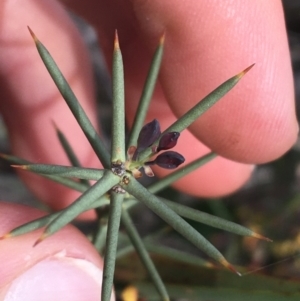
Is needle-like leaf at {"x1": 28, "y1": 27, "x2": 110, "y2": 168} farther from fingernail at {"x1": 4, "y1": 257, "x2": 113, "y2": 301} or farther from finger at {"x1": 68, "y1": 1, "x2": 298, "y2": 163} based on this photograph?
finger at {"x1": 68, "y1": 1, "x2": 298, "y2": 163}

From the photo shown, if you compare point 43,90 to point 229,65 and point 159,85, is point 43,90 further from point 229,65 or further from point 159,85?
point 229,65

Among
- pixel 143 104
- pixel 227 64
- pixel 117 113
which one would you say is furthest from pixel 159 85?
pixel 117 113

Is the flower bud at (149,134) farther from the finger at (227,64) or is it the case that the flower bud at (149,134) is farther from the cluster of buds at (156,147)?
the finger at (227,64)

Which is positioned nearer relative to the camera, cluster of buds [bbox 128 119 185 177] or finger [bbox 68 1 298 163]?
cluster of buds [bbox 128 119 185 177]

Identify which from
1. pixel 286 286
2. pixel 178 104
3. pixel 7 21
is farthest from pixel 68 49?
pixel 286 286

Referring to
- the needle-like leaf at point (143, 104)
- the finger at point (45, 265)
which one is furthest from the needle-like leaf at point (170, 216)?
the finger at point (45, 265)

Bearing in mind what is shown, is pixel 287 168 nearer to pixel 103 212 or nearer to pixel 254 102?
pixel 254 102

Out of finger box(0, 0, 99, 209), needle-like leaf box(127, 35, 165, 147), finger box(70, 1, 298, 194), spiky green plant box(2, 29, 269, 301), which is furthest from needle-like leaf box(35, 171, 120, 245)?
finger box(0, 0, 99, 209)
